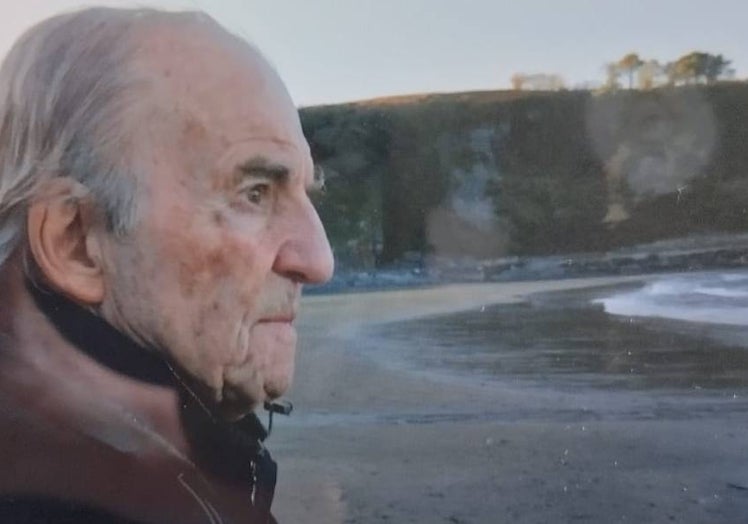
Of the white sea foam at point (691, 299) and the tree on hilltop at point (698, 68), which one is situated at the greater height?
the tree on hilltop at point (698, 68)

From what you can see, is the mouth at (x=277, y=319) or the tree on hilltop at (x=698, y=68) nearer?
the mouth at (x=277, y=319)

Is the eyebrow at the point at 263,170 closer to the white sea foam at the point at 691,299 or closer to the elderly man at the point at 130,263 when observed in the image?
the elderly man at the point at 130,263

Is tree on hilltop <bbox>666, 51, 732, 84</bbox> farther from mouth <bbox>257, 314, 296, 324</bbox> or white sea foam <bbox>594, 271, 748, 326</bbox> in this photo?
mouth <bbox>257, 314, 296, 324</bbox>

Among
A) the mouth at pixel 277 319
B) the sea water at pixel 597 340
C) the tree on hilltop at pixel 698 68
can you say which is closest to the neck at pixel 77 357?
the mouth at pixel 277 319

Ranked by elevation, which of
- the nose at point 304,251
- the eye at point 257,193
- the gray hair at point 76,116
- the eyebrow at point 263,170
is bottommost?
the nose at point 304,251

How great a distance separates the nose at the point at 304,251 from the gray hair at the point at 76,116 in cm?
22

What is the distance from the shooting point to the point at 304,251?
62.2 inches

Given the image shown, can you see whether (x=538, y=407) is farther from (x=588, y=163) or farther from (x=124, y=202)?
(x=124, y=202)

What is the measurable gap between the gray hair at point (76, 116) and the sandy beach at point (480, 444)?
1.24ft

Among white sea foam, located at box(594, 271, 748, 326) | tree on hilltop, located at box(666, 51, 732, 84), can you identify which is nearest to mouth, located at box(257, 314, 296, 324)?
white sea foam, located at box(594, 271, 748, 326)

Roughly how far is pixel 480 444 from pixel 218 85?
26.3 inches

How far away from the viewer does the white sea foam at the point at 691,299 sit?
1718mm

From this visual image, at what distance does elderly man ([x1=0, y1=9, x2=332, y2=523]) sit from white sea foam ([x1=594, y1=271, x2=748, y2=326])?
55cm

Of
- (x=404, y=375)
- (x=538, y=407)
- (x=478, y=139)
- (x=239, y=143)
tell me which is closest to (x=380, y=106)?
(x=478, y=139)
